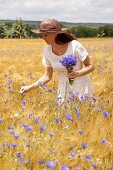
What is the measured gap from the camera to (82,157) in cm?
184

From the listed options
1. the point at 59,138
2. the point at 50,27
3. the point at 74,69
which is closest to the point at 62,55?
the point at 74,69

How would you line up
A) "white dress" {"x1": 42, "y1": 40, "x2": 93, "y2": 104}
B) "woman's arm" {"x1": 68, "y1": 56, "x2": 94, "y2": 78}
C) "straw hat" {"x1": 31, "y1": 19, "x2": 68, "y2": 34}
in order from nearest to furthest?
"woman's arm" {"x1": 68, "y1": 56, "x2": 94, "y2": 78}
"straw hat" {"x1": 31, "y1": 19, "x2": 68, "y2": 34}
"white dress" {"x1": 42, "y1": 40, "x2": 93, "y2": 104}

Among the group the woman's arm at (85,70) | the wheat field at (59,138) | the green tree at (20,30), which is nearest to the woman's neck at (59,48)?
the woman's arm at (85,70)

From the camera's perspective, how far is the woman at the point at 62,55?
11.7 feet

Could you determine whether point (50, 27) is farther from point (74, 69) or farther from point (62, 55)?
point (74, 69)

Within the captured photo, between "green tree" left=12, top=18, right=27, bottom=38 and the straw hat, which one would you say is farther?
"green tree" left=12, top=18, right=27, bottom=38

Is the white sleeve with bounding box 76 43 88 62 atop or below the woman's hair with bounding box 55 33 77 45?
below

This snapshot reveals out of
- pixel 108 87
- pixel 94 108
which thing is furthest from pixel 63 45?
pixel 94 108

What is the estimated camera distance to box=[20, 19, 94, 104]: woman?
357 centimetres

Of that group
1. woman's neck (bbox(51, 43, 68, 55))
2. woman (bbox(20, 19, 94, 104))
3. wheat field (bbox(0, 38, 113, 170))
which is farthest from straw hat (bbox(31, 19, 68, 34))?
wheat field (bbox(0, 38, 113, 170))

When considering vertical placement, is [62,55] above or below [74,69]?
above

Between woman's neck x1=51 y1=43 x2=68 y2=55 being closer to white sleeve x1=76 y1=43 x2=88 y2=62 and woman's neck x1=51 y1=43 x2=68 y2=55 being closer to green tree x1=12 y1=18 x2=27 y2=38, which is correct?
white sleeve x1=76 y1=43 x2=88 y2=62

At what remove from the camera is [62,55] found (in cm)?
380

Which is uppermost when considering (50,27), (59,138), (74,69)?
(50,27)
